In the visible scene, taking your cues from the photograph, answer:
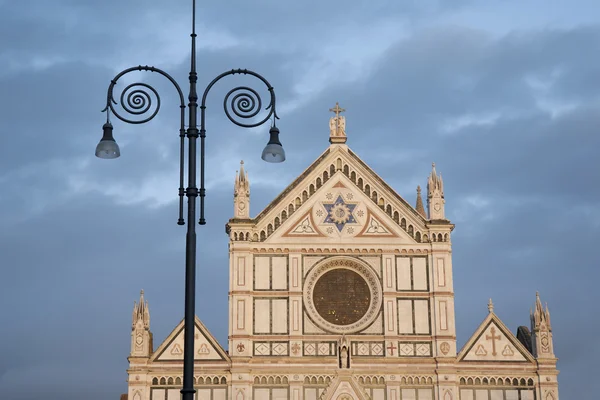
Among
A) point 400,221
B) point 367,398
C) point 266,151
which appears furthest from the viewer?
point 400,221

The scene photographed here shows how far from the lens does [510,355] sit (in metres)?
45.6

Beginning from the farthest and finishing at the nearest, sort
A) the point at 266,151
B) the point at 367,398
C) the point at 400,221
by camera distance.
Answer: the point at 400,221
the point at 367,398
the point at 266,151

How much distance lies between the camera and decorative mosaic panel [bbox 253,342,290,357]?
148ft

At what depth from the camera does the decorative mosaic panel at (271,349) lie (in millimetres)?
45031

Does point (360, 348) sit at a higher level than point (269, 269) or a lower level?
lower

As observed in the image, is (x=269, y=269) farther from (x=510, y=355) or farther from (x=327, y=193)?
(x=510, y=355)

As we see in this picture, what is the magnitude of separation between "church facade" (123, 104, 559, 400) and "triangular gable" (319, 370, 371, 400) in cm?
4

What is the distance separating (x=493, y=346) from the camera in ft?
150

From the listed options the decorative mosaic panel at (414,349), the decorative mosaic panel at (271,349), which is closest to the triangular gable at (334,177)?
the decorative mosaic panel at (271,349)

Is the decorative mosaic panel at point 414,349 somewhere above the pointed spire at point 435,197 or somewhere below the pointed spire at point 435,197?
Answer: below

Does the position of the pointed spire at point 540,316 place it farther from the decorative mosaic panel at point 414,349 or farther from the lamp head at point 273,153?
the lamp head at point 273,153

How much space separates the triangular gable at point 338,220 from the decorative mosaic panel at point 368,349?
15.1 feet

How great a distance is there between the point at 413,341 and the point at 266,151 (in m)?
25.8

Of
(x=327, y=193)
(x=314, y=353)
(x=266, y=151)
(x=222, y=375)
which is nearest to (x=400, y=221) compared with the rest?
(x=327, y=193)
